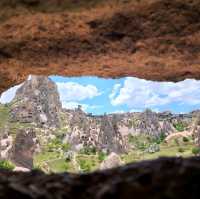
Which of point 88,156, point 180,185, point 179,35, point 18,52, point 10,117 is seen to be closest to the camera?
point 180,185

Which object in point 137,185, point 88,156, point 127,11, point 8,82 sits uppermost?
point 127,11

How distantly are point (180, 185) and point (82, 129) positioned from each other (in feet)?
370

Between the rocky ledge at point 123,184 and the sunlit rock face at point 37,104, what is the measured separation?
10477 centimetres

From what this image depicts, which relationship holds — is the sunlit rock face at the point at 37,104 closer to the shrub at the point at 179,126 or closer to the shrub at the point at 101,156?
the shrub at the point at 101,156

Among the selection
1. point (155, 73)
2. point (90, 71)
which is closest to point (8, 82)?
point (90, 71)

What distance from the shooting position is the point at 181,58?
1099 cm

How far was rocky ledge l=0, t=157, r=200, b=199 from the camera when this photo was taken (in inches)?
117

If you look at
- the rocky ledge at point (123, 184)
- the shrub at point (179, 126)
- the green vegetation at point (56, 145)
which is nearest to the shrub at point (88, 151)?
the green vegetation at point (56, 145)

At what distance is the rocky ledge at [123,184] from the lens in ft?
9.78

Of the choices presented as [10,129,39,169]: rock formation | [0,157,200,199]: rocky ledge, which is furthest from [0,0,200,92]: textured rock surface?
[10,129,39,169]: rock formation

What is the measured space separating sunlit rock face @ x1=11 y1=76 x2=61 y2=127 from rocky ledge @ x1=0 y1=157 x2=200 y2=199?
105 meters

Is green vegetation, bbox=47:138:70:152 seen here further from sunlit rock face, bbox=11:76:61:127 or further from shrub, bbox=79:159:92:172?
shrub, bbox=79:159:92:172

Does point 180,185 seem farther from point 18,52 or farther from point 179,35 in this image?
point 18,52

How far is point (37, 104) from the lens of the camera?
399ft
